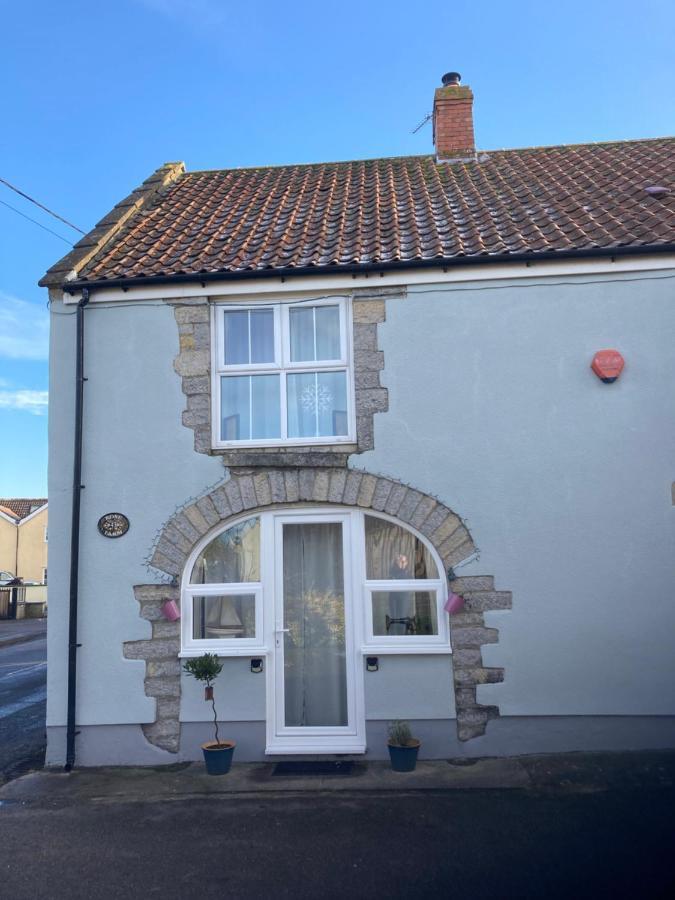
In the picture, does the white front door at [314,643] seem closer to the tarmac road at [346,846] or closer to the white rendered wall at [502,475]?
the white rendered wall at [502,475]

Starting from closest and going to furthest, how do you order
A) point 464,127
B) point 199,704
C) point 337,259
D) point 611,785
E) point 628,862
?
point 628,862, point 611,785, point 199,704, point 337,259, point 464,127

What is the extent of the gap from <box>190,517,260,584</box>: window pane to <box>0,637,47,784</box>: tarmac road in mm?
2453

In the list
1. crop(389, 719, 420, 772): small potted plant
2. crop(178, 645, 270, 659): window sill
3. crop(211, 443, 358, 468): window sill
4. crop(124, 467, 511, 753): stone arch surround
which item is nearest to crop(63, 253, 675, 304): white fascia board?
crop(211, 443, 358, 468): window sill

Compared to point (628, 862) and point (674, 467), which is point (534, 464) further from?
point (628, 862)

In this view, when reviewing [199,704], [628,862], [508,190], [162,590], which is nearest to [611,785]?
[628,862]

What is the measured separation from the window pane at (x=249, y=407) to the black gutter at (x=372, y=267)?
101 cm

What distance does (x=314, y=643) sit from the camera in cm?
709

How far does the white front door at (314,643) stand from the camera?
6906 mm

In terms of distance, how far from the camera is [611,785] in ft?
19.3

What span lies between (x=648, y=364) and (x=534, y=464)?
4.76 feet

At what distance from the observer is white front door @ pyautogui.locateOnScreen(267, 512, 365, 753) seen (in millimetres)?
6906

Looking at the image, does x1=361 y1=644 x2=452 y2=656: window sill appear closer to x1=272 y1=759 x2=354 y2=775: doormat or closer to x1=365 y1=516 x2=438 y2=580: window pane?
x1=365 y1=516 x2=438 y2=580: window pane

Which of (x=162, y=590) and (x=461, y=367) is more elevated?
(x=461, y=367)

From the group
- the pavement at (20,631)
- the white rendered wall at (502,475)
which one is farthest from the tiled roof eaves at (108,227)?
the pavement at (20,631)
